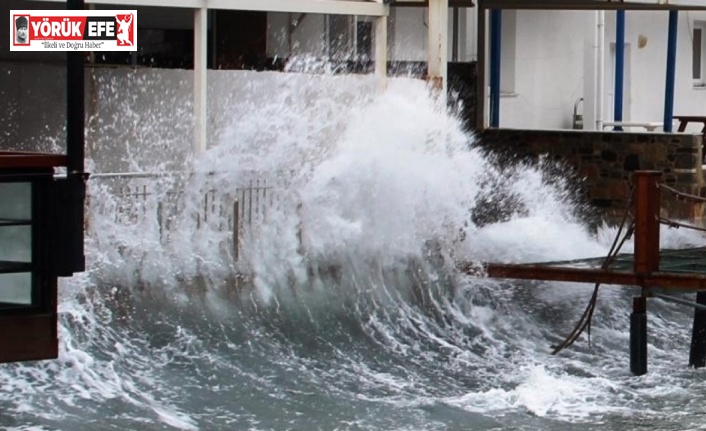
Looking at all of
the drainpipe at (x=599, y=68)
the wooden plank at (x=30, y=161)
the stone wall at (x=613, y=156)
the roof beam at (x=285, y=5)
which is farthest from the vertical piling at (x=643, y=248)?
the drainpipe at (x=599, y=68)

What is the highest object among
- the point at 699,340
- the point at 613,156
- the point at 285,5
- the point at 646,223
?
the point at 285,5

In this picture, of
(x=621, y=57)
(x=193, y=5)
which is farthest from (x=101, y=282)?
Result: (x=621, y=57)

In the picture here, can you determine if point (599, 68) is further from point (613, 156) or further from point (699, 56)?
point (699, 56)

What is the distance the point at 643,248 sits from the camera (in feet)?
48.3

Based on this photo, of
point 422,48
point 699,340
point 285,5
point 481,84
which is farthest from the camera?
point 481,84

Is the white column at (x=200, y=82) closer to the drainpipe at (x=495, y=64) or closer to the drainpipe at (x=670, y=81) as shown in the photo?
the drainpipe at (x=495, y=64)

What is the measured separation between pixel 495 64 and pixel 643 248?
296 inches

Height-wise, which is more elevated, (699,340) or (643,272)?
(643,272)

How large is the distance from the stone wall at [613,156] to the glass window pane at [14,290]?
13.3 meters

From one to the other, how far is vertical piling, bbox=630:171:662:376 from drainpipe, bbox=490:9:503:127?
7206mm

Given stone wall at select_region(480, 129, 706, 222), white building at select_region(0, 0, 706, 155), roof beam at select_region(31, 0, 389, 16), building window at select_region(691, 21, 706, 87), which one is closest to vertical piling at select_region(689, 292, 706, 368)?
white building at select_region(0, 0, 706, 155)

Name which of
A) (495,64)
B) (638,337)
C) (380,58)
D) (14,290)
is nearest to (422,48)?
(495,64)

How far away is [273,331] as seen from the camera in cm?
1538

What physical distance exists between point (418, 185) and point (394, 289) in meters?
1.17
